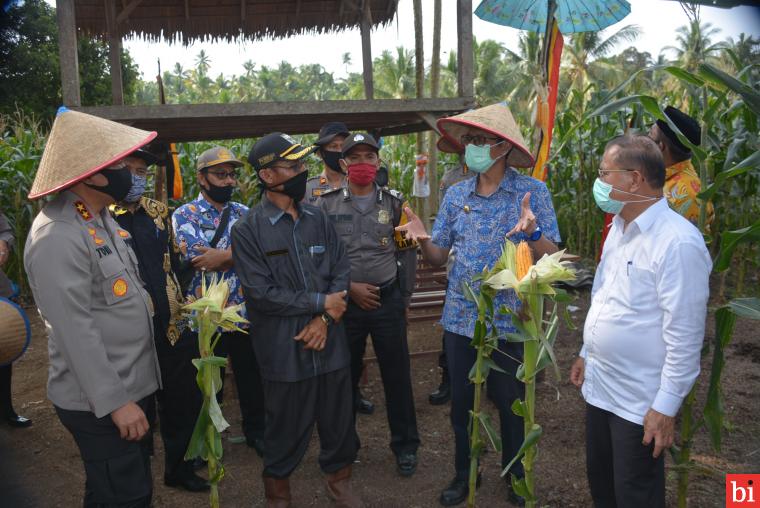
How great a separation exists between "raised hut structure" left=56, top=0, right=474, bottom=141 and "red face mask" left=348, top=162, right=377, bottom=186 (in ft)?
3.97

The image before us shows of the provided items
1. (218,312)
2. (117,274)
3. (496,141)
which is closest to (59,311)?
(117,274)

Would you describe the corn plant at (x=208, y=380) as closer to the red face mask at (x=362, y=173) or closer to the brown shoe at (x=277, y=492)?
the brown shoe at (x=277, y=492)

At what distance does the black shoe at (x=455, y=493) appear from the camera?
3.26 m

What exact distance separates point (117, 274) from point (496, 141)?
205 centimetres

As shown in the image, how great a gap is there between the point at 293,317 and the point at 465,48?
10.8ft

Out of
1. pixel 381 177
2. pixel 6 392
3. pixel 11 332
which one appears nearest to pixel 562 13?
pixel 381 177

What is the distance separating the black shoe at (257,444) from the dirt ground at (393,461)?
61mm

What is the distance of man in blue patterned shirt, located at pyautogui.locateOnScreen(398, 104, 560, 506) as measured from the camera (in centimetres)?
311

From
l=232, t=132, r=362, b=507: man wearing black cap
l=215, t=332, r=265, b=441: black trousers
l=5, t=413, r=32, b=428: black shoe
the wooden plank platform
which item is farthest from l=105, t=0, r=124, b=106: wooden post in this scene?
l=232, t=132, r=362, b=507: man wearing black cap

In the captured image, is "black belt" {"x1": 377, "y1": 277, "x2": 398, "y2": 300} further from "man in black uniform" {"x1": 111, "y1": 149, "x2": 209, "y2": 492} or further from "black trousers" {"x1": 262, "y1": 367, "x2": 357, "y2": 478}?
"man in black uniform" {"x1": 111, "y1": 149, "x2": 209, "y2": 492}

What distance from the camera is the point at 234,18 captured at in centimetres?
716

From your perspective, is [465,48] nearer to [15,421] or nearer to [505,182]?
[505,182]

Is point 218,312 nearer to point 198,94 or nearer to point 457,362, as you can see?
point 457,362

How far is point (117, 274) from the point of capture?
7.73 feet
